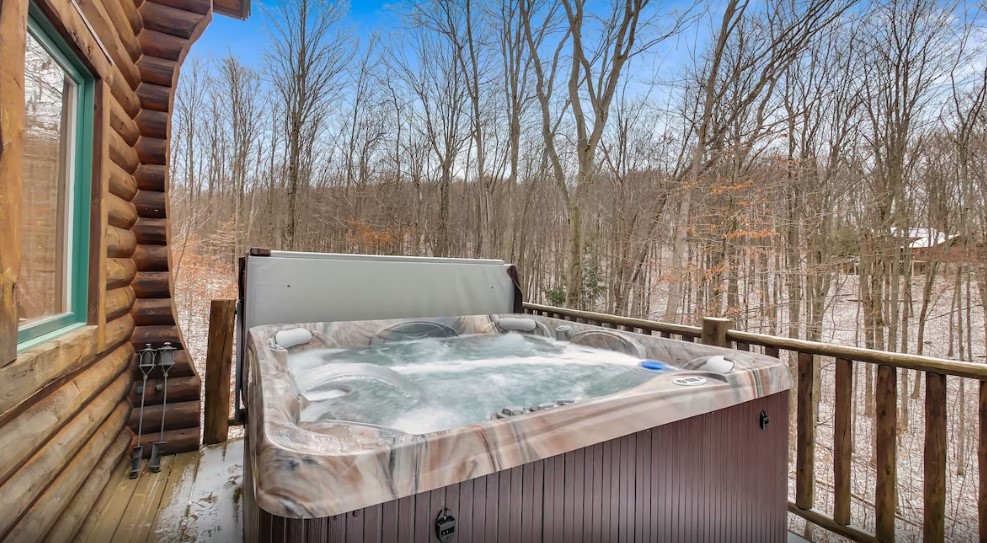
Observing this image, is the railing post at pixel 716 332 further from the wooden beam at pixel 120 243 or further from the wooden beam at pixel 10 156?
the wooden beam at pixel 120 243

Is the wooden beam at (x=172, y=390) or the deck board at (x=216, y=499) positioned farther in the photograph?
the wooden beam at (x=172, y=390)

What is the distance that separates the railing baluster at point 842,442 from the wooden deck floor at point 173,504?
2.34 meters

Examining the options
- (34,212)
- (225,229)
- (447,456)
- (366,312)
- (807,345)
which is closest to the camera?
(447,456)

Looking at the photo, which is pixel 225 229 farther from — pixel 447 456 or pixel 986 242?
pixel 986 242

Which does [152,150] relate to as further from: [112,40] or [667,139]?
[667,139]

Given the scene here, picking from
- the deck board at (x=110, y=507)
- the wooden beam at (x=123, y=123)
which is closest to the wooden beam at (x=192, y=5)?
the wooden beam at (x=123, y=123)

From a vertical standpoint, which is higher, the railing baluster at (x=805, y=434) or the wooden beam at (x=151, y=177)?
the wooden beam at (x=151, y=177)

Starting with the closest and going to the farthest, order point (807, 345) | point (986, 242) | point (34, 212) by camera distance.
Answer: point (34, 212) < point (807, 345) < point (986, 242)

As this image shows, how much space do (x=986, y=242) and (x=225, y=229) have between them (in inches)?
453

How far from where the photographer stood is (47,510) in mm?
1422

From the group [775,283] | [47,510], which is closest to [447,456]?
[47,510]

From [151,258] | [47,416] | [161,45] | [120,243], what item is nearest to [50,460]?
[47,416]

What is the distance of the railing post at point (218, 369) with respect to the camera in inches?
104

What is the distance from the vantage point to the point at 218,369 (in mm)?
2652
